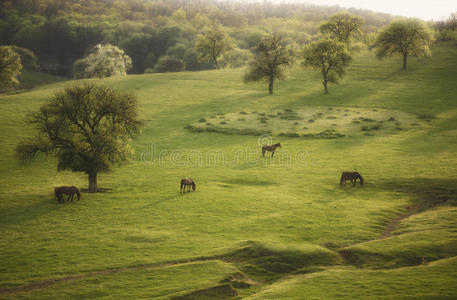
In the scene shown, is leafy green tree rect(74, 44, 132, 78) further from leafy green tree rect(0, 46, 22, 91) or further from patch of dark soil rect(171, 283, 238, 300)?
patch of dark soil rect(171, 283, 238, 300)

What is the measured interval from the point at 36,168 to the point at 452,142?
→ 5419cm

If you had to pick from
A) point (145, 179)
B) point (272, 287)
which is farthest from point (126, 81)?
A: point (272, 287)

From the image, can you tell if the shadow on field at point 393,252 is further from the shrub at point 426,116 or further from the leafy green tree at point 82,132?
the shrub at point 426,116

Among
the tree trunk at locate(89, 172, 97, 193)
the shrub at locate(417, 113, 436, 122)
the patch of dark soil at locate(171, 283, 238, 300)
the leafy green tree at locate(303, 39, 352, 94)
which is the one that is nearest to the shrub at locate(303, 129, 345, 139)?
the shrub at locate(417, 113, 436, 122)

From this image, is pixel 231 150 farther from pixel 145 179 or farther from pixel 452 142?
pixel 452 142

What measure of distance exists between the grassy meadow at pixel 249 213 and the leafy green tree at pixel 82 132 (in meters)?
3.54

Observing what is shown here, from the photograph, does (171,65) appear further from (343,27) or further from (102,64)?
(343,27)

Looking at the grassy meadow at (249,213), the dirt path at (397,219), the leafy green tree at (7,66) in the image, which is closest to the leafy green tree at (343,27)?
the grassy meadow at (249,213)

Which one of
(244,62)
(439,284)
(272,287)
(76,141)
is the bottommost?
(272,287)

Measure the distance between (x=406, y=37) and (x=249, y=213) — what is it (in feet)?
262

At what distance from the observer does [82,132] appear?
3325cm

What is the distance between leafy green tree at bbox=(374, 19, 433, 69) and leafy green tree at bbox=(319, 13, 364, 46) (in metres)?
15.6

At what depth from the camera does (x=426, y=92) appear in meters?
75.3

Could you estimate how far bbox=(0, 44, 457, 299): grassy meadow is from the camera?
1748 centimetres
